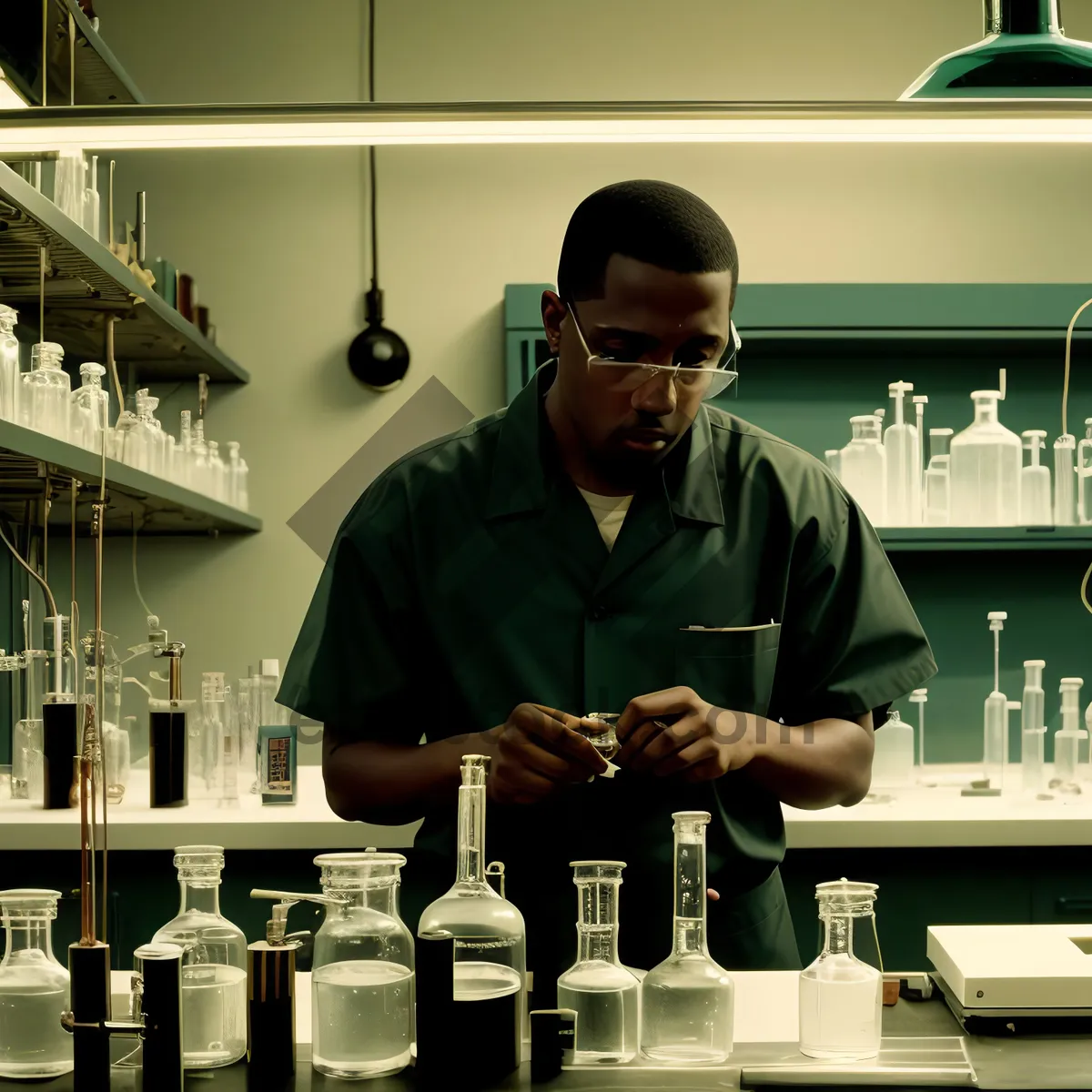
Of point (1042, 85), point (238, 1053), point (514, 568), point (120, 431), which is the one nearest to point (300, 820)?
point (120, 431)

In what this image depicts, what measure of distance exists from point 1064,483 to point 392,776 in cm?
217

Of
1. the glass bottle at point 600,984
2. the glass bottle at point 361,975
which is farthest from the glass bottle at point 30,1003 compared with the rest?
the glass bottle at point 600,984

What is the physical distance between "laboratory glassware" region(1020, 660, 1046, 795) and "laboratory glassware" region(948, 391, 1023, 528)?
1.18ft

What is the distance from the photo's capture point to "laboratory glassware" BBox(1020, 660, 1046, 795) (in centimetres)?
267

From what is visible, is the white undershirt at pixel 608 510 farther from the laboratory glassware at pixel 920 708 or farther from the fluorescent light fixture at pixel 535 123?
the laboratory glassware at pixel 920 708

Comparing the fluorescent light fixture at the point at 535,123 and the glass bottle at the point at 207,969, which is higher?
the fluorescent light fixture at the point at 535,123

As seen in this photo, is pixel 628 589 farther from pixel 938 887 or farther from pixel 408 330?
pixel 408 330

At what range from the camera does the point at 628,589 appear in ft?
4.61

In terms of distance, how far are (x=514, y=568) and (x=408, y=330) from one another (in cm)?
196

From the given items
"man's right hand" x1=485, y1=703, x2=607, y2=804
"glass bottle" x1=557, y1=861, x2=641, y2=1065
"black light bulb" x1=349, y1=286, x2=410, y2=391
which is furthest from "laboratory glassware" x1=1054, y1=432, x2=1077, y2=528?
"glass bottle" x1=557, y1=861, x2=641, y2=1065

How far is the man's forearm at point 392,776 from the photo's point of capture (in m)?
1.28

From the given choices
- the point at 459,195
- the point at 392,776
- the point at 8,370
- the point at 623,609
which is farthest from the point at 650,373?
the point at 459,195

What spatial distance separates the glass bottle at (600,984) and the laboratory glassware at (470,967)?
0.04m

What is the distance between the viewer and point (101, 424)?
2.31m
